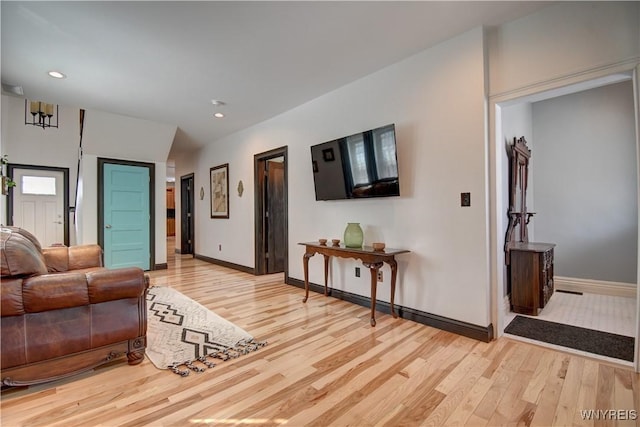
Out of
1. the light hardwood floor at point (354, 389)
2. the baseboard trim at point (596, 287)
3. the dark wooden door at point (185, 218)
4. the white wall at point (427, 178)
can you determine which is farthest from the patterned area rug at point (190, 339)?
the dark wooden door at point (185, 218)

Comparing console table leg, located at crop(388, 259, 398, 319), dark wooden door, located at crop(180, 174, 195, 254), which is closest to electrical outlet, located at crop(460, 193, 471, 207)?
console table leg, located at crop(388, 259, 398, 319)

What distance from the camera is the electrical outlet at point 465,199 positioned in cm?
258

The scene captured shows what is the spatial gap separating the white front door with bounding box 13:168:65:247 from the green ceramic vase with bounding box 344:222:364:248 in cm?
527

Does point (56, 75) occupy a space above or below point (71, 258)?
above

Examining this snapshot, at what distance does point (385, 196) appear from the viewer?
3.11 m

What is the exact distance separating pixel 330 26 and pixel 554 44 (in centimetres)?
175

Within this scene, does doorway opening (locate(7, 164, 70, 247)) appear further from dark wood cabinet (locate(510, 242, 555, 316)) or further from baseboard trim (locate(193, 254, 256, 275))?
dark wood cabinet (locate(510, 242, 555, 316))

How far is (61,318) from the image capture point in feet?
6.03

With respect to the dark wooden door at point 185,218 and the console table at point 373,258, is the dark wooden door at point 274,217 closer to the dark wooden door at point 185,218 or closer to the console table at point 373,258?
the console table at point 373,258

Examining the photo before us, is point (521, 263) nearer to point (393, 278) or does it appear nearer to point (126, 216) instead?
point (393, 278)

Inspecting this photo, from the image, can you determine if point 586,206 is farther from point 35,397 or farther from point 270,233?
point 35,397

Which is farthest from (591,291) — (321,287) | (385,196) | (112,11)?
(112,11)

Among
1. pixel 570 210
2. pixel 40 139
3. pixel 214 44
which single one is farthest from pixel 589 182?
pixel 40 139

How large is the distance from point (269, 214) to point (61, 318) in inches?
140
